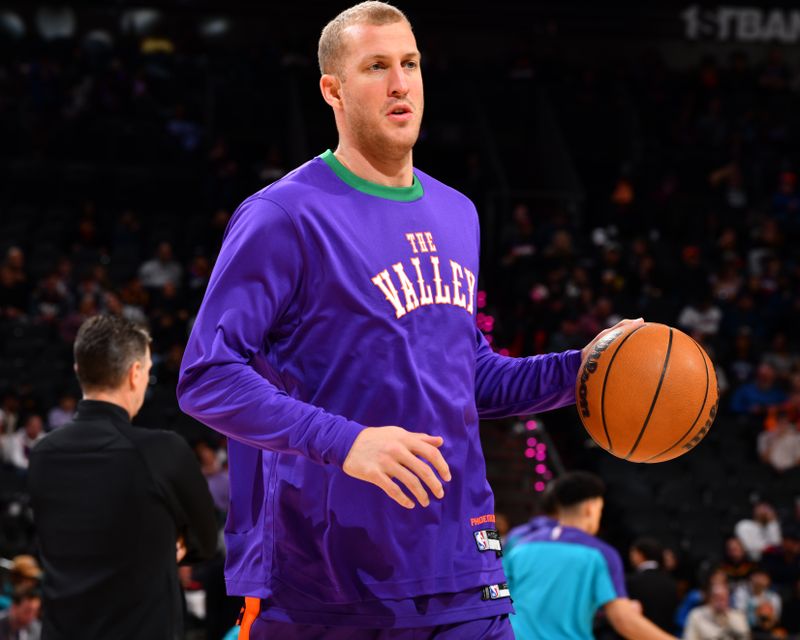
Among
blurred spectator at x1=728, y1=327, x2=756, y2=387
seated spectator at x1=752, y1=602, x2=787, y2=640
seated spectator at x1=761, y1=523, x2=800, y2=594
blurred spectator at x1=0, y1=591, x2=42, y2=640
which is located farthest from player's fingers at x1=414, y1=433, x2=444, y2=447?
blurred spectator at x1=728, y1=327, x2=756, y2=387

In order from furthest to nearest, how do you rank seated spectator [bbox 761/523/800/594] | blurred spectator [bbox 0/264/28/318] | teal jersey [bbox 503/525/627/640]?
blurred spectator [bbox 0/264/28/318], seated spectator [bbox 761/523/800/594], teal jersey [bbox 503/525/627/640]

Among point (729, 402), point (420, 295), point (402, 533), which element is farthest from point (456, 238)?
point (729, 402)

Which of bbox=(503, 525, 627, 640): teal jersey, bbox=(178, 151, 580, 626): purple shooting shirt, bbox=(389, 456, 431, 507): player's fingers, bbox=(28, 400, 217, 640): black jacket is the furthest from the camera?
bbox=(503, 525, 627, 640): teal jersey

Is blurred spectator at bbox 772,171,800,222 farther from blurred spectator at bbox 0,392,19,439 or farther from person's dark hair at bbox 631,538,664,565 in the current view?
blurred spectator at bbox 0,392,19,439

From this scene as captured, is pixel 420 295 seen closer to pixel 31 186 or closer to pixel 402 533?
pixel 402 533

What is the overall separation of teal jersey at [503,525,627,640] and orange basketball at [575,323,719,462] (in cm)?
269

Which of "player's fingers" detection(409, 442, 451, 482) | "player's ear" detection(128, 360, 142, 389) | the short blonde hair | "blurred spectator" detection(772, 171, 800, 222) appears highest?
"blurred spectator" detection(772, 171, 800, 222)

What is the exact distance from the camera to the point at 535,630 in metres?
5.28

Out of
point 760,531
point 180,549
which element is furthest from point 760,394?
point 180,549

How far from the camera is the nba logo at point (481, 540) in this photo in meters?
2.35

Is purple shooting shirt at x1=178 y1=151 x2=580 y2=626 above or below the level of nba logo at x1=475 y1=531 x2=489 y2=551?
above

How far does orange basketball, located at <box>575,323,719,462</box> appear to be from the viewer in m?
2.62

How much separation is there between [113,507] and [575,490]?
2626mm

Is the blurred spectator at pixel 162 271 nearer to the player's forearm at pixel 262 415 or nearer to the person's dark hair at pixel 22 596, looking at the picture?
the person's dark hair at pixel 22 596
